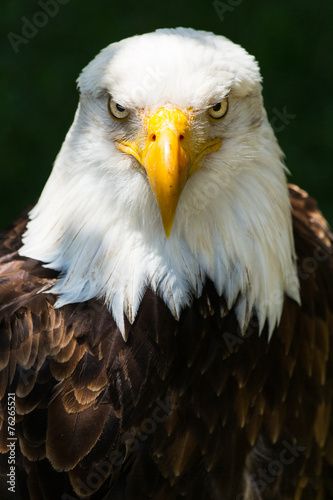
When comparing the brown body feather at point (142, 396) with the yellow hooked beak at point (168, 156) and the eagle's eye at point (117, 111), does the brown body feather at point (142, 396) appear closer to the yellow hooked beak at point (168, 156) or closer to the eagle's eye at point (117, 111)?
the yellow hooked beak at point (168, 156)

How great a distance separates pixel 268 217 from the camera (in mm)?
2604

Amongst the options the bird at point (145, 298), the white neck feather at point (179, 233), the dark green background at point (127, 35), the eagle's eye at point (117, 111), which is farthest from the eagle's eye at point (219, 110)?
the dark green background at point (127, 35)

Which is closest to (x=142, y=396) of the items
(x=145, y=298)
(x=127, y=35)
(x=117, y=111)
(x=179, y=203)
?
(x=145, y=298)

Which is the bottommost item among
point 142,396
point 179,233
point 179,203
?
point 142,396

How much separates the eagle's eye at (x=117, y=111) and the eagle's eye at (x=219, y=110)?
0.93ft

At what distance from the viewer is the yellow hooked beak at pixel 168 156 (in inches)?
89.2

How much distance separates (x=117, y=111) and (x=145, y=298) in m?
0.65

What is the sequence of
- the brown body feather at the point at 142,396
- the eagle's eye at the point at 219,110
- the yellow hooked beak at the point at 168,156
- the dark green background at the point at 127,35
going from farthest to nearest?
the dark green background at the point at 127,35, the brown body feather at the point at 142,396, the eagle's eye at the point at 219,110, the yellow hooked beak at the point at 168,156

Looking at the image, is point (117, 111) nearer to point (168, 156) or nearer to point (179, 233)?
point (168, 156)

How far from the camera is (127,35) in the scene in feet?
17.4

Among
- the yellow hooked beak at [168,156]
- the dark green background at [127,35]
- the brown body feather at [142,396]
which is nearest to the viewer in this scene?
the yellow hooked beak at [168,156]

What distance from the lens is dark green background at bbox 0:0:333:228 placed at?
17.2 ft

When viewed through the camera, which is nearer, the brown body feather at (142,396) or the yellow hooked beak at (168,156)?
the yellow hooked beak at (168,156)

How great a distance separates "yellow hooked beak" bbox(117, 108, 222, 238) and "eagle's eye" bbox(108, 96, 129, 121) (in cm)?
10
